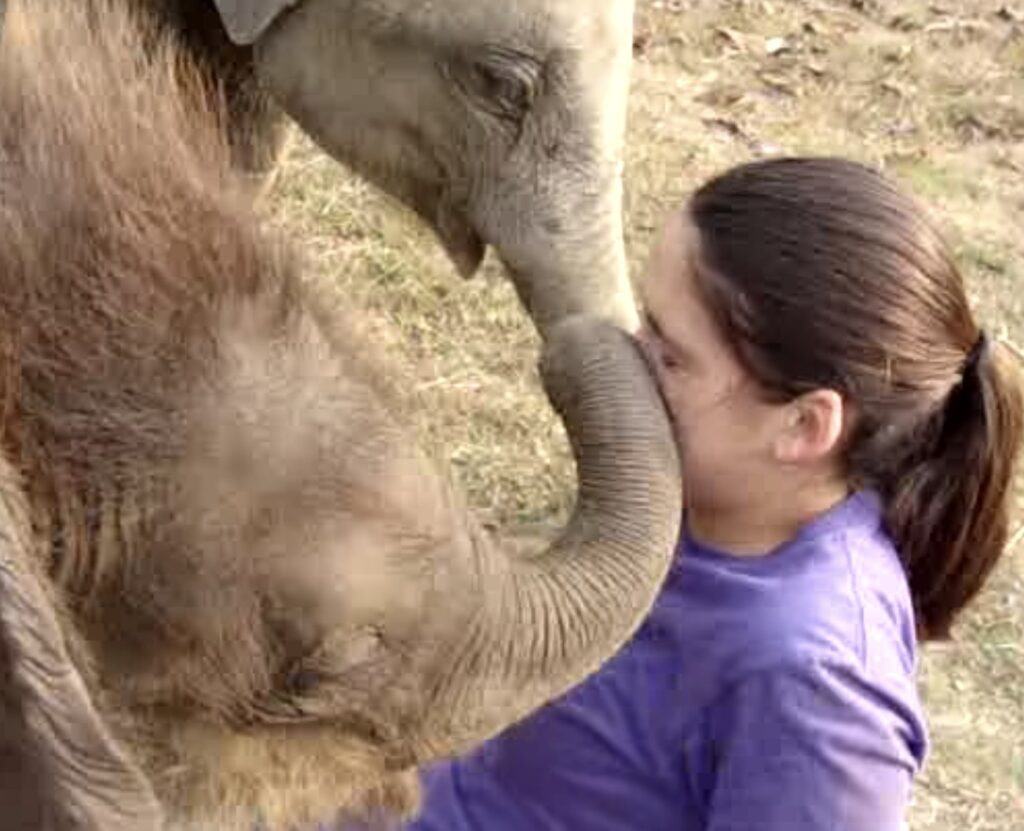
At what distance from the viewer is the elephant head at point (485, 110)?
3.59 meters

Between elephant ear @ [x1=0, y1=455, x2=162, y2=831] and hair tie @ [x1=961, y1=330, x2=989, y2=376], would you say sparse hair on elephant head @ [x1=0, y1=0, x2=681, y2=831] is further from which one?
hair tie @ [x1=961, y1=330, x2=989, y2=376]

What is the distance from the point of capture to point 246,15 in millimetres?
3701

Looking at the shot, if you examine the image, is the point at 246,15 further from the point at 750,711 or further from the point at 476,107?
the point at 750,711

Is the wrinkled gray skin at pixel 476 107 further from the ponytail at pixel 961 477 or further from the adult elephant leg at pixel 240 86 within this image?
the ponytail at pixel 961 477

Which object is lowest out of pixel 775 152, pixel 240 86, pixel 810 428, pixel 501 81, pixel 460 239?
pixel 775 152

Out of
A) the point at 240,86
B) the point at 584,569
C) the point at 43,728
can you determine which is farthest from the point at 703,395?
the point at 240,86

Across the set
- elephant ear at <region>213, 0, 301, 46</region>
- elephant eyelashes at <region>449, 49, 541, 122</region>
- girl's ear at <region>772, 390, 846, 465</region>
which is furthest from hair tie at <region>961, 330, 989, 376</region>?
elephant ear at <region>213, 0, 301, 46</region>

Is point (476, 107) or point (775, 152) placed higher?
point (476, 107)

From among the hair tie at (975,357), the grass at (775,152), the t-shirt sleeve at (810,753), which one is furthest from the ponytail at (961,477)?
the grass at (775,152)

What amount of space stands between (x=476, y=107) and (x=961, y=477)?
1.59m

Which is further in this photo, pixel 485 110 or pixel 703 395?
pixel 485 110

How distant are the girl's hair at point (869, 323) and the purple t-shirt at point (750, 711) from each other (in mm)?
70

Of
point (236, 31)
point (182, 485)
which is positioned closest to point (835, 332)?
point (182, 485)

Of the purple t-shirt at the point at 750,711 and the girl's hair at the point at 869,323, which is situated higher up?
the girl's hair at the point at 869,323
